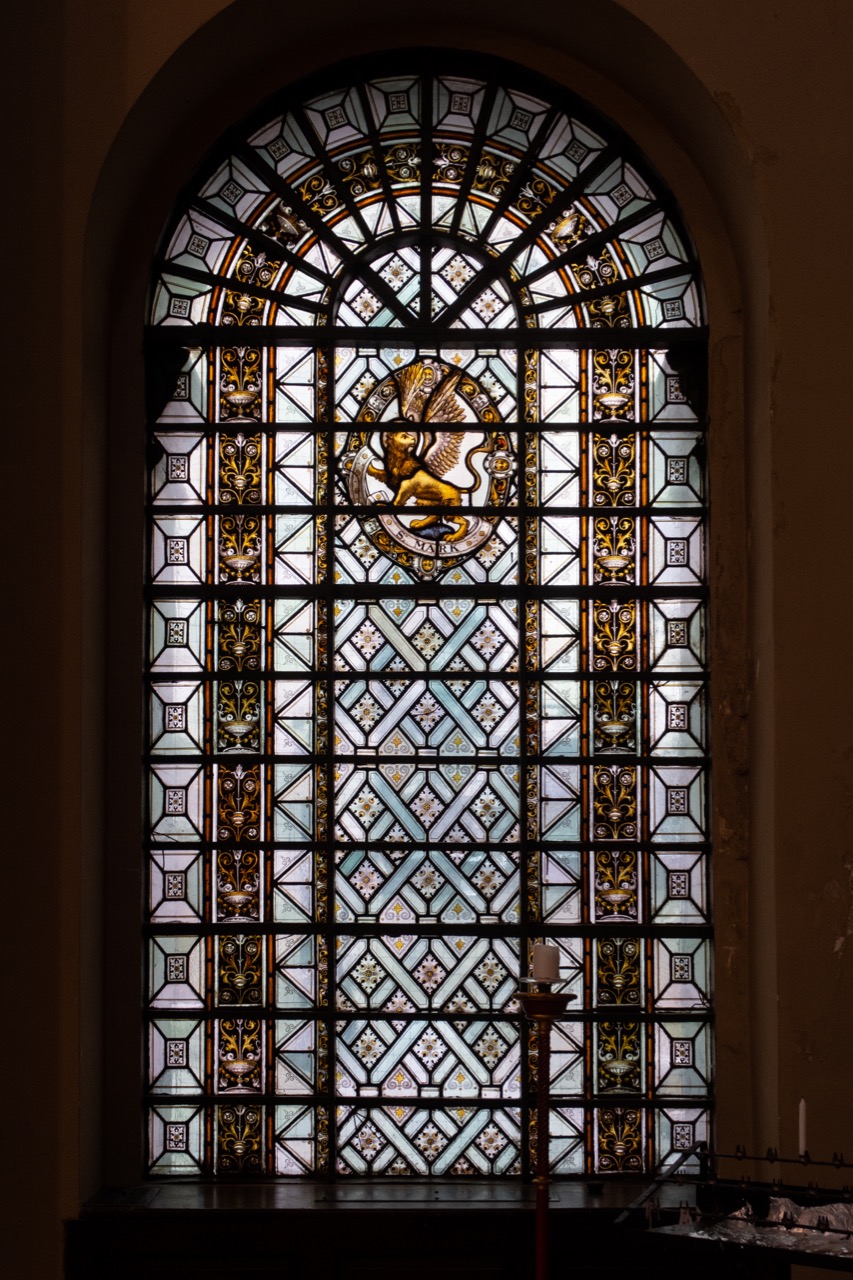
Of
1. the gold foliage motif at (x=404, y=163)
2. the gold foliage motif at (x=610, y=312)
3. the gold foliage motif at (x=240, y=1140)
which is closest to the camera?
the gold foliage motif at (x=240, y=1140)

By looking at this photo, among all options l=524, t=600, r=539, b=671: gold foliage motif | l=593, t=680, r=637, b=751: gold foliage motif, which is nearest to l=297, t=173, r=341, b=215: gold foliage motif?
l=524, t=600, r=539, b=671: gold foliage motif

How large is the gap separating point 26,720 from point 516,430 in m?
1.91

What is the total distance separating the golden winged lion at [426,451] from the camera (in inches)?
224

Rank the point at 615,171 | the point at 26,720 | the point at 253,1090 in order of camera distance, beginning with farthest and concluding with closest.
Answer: the point at 615,171, the point at 253,1090, the point at 26,720

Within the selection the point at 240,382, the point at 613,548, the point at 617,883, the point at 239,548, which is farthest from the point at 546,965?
the point at 240,382

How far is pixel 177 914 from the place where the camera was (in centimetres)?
554

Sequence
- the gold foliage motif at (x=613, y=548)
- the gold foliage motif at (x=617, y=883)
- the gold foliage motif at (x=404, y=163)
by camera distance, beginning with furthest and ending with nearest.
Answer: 1. the gold foliage motif at (x=404, y=163)
2. the gold foliage motif at (x=613, y=548)
3. the gold foliage motif at (x=617, y=883)

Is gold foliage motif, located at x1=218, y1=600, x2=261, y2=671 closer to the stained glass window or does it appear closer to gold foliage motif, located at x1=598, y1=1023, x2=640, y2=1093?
the stained glass window

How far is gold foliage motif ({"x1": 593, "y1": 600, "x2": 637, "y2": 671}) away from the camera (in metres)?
5.62

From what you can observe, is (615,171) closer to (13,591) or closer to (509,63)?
(509,63)

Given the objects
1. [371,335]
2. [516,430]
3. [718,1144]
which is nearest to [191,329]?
[371,335]

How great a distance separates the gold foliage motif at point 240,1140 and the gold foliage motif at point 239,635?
4.79ft

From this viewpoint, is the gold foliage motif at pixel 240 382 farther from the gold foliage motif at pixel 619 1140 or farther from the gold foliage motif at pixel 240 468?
the gold foliage motif at pixel 619 1140

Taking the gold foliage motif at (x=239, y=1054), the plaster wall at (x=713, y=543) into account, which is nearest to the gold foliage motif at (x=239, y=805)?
the plaster wall at (x=713, y=543)
